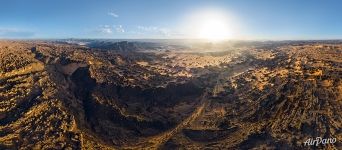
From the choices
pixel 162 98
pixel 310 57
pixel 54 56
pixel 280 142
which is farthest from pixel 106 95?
pixel 310 57

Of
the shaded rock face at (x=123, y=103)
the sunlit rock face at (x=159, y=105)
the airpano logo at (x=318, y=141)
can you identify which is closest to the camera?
the airpano logo at (x=318, y=141)

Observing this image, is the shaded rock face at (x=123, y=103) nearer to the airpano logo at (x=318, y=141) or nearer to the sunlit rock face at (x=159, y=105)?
the sunlit rock face at (x=159, y=105)

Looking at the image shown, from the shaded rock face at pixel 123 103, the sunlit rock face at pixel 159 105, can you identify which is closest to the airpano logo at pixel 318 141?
the sunlit rock face at pixel 159 105

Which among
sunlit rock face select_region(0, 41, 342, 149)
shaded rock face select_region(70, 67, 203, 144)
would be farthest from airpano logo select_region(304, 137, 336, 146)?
shaded rock face select_region(70, 67, 203, 144)

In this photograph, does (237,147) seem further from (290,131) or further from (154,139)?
(154,139)

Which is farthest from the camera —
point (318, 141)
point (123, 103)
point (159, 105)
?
point (159, 105)

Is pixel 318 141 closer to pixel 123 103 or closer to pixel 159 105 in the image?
pixel 159 105

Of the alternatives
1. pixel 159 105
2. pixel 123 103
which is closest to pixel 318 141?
pixel 159 105

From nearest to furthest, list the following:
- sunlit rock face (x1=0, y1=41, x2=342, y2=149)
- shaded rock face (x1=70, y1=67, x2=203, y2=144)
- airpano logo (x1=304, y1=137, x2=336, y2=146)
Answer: airpano logo (x1=304, y1=137, x2=336, y2=146) < sunlit rock face (x1=0, y1=41, x2=342, y2=149) < shaded rock face (x1=70, y1=67, x2=203, y2=144)

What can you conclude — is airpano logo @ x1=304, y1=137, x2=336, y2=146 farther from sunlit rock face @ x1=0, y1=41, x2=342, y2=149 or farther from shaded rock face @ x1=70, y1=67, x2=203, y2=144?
shaded rock face @ x1=70, y1=67, x2=203, y2=144
